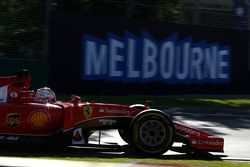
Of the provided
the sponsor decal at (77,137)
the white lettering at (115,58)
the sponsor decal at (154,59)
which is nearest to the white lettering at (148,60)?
the sponsor decal at (154,59)

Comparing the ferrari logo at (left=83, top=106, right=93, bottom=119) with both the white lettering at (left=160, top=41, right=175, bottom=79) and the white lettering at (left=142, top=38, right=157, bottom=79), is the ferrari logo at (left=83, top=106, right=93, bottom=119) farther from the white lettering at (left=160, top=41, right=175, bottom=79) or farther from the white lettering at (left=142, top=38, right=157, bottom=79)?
the white lettering at (left=160, top=41, right=175, bottom=79)

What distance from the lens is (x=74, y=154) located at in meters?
9.95

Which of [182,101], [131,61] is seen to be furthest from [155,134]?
[131,61]

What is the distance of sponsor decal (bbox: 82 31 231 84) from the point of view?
74.3 feet

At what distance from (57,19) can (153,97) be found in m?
4.31

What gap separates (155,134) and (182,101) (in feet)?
38.8

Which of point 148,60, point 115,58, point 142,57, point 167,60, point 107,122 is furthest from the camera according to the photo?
point 167,60

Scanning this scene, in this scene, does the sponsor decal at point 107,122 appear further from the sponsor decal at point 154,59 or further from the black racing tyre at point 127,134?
the sponsor decal at point 154,59

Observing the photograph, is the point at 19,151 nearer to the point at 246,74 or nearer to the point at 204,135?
the point at 204,135

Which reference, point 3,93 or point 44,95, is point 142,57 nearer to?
point 44,95

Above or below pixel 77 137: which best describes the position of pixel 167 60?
above

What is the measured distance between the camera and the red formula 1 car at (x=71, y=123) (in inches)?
388

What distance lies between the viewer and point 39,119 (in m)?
9.91

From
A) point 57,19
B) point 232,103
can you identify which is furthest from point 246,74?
point 57,19
